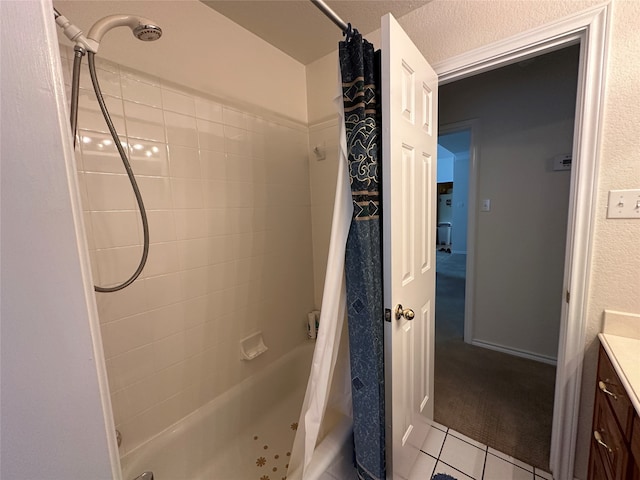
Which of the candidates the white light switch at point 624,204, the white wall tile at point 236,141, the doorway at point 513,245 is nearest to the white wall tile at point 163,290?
the white wall tile at point 236,141

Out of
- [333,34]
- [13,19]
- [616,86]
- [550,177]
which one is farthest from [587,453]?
[333,34]

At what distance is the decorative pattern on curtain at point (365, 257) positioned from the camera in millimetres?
908

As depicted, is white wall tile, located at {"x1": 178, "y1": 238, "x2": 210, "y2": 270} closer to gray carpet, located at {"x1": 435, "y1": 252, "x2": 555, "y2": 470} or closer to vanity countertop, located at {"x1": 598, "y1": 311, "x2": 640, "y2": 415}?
vanity countertop, located at {"x1": 598, "y1": 311, "x2": 640, "y2": 415}

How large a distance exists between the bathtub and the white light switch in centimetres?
136

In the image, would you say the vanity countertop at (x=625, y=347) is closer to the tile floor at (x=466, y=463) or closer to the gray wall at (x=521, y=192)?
the tile floor at (x=466, y=463)

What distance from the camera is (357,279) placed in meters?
0.98

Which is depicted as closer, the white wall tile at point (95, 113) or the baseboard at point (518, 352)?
the white wall tile at point (95, 113)

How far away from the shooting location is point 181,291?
1291 mm

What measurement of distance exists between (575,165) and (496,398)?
1536 millimetres

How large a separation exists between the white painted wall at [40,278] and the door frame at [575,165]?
1501 millimetres

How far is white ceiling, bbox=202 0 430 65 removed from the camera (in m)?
1.29

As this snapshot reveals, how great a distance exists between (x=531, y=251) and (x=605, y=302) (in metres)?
1.17

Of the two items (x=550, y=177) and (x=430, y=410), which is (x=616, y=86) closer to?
(x=550, y=177)

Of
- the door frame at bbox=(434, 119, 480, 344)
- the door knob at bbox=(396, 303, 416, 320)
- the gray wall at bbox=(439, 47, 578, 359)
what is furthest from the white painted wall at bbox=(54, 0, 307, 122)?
the gray wall at bbox=(439, 47, 578, 359)
